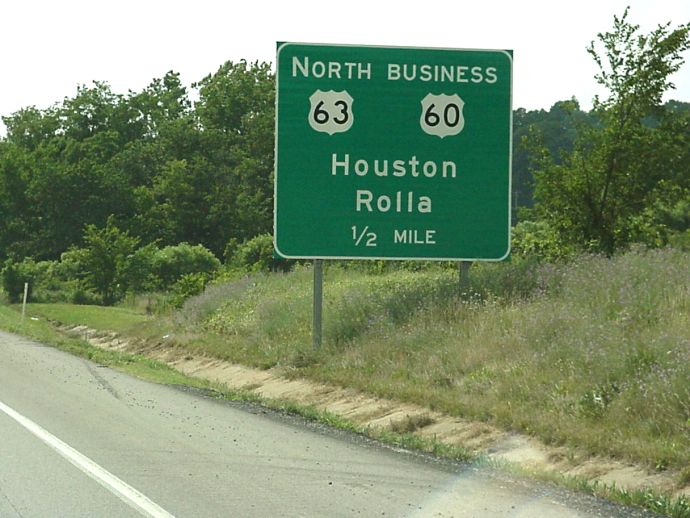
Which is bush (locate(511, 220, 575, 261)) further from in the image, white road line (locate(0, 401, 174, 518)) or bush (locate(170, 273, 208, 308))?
bush (locate(170, 273, 208, 308))

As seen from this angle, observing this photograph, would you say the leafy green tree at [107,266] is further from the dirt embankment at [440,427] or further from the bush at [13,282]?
the dirt embankment at [440,427]

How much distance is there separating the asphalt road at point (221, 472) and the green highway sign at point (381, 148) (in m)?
5.08

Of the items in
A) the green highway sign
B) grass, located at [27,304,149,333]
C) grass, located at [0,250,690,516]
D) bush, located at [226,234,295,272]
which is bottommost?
grass, located at [27,304,149,333]

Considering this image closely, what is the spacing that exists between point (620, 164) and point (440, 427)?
10312 millimetres

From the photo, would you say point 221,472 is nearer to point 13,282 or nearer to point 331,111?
point 331,111

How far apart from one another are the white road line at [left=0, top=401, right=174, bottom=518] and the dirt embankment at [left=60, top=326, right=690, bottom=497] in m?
3.62

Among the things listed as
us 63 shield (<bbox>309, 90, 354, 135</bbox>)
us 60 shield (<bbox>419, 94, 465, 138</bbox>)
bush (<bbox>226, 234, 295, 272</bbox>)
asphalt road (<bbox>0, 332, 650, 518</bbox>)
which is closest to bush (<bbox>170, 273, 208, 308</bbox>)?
bush (<bbox>226, 234, 295, 272</bbox>)

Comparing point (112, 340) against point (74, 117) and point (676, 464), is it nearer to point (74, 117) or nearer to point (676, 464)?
point (676, 464)

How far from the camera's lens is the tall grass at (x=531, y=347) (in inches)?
426

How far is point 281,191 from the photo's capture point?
1909 centimetres

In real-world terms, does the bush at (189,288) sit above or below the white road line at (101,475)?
above

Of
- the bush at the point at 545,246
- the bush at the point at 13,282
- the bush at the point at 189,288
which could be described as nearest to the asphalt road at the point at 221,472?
the bush at the point at 545,246

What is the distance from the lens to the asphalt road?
852 cm

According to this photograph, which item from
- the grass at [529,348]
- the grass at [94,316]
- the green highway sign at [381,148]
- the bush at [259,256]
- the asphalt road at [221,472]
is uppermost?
the green highway sign at [381,148]
